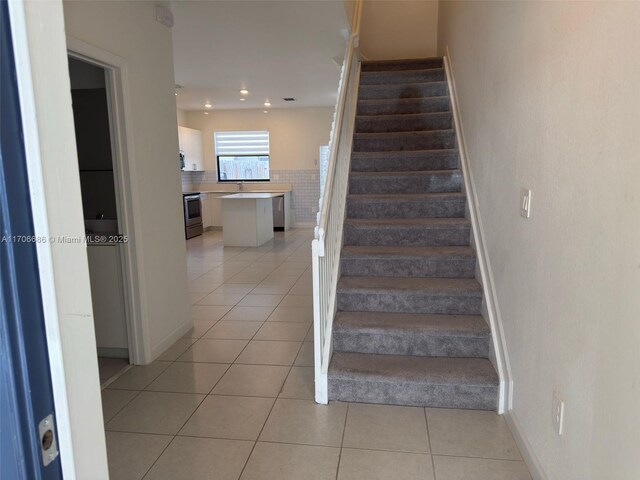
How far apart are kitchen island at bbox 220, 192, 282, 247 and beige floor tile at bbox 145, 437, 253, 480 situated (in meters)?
5.52

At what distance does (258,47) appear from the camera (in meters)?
4.67

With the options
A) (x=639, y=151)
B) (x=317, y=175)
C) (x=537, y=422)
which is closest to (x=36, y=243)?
(x=639, y=151)

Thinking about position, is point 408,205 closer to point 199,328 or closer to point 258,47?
point 199,328

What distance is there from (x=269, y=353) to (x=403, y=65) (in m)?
3.78

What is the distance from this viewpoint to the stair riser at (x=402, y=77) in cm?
484

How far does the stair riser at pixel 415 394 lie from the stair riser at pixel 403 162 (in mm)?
2143

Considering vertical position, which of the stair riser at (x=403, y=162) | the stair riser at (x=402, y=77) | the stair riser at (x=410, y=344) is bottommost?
the stair riser at (x=410, y=344)

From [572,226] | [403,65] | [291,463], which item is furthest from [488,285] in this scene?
[403,65]

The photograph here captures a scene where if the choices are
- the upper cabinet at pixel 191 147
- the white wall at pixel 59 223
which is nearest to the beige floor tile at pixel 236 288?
the white wall at pixel 59 223

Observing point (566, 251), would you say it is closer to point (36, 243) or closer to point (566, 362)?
point (566, 362)

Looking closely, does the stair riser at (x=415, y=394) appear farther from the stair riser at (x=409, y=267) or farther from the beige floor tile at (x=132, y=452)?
the beige floor tile at (x=132, y=452)

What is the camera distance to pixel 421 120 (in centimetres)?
440

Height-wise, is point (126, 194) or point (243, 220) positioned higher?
point (126, 194)

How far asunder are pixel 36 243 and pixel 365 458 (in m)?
1.92
